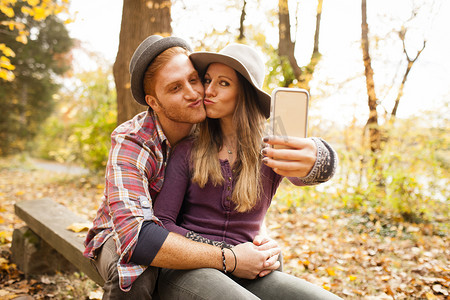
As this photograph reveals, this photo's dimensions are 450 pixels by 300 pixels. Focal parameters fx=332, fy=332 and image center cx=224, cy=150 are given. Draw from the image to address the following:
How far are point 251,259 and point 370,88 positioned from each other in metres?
5.60

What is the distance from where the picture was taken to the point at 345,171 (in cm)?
597

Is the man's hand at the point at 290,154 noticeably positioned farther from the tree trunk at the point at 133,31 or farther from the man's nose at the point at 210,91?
the tree trunk at the point at 133,31

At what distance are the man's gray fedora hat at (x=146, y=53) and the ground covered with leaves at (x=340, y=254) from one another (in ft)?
5.66

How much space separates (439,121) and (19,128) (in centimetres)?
1430

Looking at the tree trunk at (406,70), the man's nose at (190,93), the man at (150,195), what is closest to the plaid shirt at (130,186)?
the man at (150,195)

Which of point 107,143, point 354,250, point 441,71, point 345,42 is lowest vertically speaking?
point 354,250

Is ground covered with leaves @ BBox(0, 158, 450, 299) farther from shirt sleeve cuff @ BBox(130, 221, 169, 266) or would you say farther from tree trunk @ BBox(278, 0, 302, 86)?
tree trunk @ BBox(278, 0, 302, 86)

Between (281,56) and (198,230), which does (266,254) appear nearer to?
(198,230)

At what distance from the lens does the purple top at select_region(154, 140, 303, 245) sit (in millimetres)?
1765

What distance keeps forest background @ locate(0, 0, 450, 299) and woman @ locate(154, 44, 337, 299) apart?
1.51m

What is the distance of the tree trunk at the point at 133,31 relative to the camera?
11.9ft

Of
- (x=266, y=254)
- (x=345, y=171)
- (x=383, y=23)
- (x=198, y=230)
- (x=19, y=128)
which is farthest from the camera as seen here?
(x=19, y=128)

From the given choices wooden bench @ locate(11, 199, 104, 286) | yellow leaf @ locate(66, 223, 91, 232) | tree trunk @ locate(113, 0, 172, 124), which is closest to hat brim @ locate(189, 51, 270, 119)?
wooden bench @ locate(11, 199, 104, 286)

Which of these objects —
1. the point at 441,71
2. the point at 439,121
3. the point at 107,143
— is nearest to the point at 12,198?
the point at 107,143
